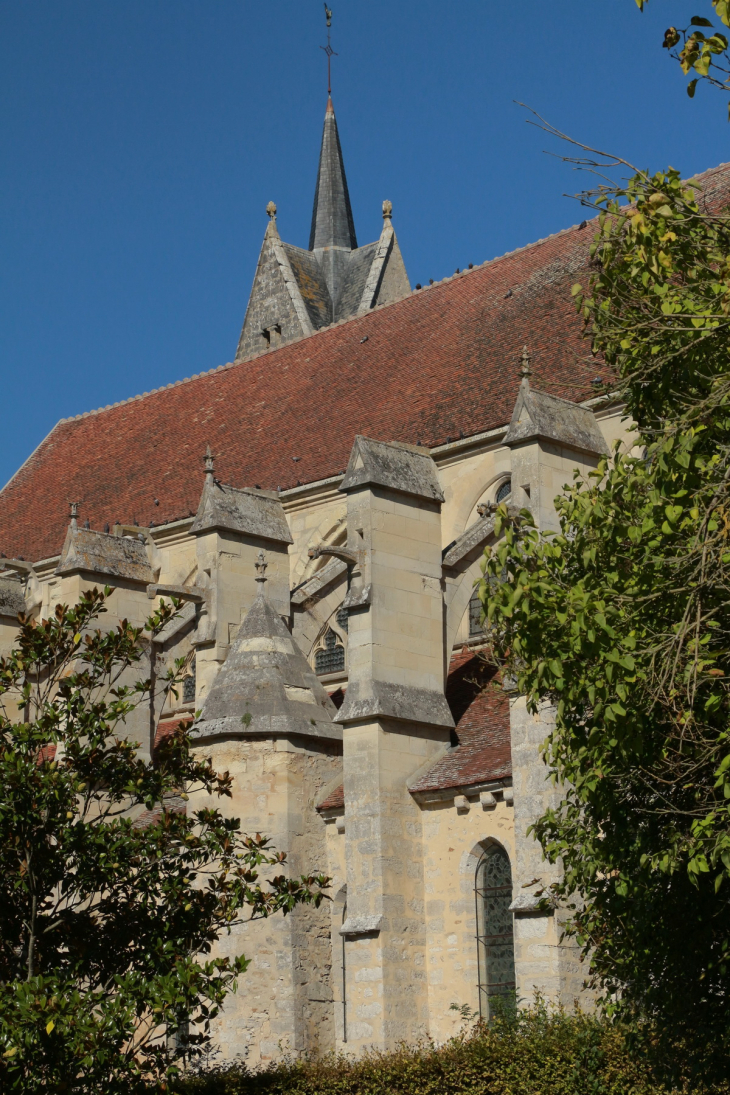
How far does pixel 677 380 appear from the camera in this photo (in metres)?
10.5

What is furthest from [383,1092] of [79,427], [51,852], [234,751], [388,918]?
[79,427]

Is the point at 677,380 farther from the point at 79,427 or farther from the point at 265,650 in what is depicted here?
the point at 79,427

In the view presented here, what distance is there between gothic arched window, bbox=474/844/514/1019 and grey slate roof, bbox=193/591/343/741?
10.1 feet

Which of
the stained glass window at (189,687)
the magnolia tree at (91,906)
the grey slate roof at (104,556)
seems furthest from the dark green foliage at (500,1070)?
the stained glass window at (189,687)

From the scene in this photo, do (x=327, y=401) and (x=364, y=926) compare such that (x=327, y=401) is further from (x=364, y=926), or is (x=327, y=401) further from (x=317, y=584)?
(x=364, y=926)

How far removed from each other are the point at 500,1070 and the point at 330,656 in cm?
1015

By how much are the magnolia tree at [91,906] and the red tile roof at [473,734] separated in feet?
19.2

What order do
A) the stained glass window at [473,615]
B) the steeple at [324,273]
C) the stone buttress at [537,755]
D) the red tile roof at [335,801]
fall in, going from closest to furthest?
the stone buttress at [537,755]
the red tile roof at [335,801]
the stained glass window at [473,615]
the steeple at [324,273]

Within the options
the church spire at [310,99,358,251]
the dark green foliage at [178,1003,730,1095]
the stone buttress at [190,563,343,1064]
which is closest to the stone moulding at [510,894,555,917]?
the dark green foliage at [178,1003,730,1095]

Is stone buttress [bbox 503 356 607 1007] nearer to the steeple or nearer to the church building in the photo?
the church building

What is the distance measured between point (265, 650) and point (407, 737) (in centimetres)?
257

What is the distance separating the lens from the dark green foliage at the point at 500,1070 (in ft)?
46.8

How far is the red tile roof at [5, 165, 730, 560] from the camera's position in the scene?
2453 cm

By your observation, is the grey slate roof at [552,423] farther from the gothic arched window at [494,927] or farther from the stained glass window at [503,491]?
the gothic arched window at [494,927]
